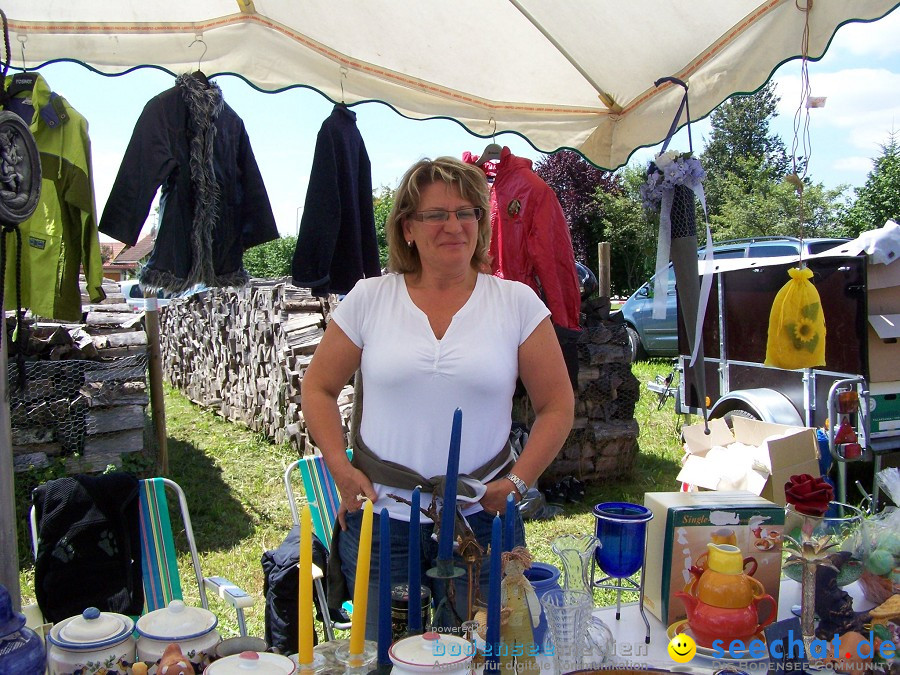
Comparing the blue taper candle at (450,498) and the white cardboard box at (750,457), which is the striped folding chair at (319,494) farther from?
the blue taper candle at (450,498)

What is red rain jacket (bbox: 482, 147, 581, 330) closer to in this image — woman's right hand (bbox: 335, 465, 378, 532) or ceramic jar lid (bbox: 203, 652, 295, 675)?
woman's right hand (bbox: 335, 465, 378, 532)

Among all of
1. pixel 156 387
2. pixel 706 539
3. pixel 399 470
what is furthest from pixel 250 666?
pixel 156 387

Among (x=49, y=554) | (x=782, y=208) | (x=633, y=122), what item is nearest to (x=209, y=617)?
(x=49, y=554)

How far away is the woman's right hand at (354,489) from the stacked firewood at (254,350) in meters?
3.78

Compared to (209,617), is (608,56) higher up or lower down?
higher up

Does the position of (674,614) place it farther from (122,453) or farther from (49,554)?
(122,453)

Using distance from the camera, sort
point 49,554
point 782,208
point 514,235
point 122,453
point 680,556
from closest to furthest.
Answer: point 680,556
point 49,554
point 514,235
point 122,453
point 782,208

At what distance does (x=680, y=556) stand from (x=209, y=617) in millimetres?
1010

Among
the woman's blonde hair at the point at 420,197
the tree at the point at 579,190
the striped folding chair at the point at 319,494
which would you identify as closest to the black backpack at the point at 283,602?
the striped folding chair at the point at 319,494

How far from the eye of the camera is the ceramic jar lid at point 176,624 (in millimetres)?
1100

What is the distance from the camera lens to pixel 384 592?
39.5 inches

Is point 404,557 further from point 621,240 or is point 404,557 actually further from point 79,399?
point 621,240

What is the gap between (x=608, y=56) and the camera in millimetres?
2551

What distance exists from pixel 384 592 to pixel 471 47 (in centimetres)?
217
